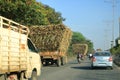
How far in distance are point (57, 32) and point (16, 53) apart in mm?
26744

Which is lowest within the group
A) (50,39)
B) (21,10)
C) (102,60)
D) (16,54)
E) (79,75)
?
(79,75)

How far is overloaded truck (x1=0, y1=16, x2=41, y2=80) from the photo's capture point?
13539 millimetres

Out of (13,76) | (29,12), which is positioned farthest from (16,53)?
(29,12)

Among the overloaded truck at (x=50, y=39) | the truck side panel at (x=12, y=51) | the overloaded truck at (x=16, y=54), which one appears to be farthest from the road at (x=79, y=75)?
the overloaded truck at (x=50, y=39)

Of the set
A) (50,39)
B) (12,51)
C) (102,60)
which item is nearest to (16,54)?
(12,51)

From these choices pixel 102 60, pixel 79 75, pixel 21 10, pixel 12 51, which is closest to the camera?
pixel 12 51

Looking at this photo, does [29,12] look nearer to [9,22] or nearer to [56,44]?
[56,44]

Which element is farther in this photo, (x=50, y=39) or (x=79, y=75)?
(x=50, y=39)

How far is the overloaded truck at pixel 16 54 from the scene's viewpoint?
44.4 feet

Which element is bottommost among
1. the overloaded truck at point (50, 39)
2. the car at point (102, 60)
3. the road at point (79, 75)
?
the road at point (79, 75)

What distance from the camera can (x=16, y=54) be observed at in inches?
588

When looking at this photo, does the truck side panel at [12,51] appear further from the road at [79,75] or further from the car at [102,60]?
the car at [102,60]

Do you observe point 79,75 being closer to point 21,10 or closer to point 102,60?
point 102,60

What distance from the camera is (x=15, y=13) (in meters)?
40.2
